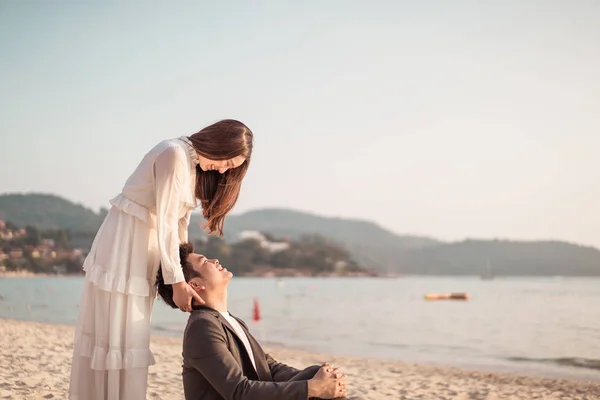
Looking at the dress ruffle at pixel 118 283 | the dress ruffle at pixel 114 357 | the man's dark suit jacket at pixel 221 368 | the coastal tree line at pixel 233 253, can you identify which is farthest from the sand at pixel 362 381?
the coastal tree line at pixel 233 253

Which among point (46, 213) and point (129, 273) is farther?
point (46, 213)

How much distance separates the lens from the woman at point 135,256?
112 inches

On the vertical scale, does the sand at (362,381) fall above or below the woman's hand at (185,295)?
below

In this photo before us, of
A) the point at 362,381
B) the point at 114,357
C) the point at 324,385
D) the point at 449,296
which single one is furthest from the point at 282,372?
the point at 449,296

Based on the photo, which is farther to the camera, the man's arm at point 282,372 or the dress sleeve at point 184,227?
the dress sleeve at point 184,227

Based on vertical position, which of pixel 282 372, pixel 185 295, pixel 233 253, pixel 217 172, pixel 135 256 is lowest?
pixel 282 372

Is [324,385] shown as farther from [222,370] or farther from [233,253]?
[233,253]

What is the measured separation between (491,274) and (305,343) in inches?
3702

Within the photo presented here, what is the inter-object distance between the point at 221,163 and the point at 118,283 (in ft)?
2.24

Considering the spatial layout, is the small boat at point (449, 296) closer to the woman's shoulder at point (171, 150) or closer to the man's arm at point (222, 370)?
the woman's shoulder at point (171, 150)

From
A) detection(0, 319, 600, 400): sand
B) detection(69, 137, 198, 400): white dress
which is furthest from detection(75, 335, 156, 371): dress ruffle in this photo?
detection(0, 319, 600, 400): sand

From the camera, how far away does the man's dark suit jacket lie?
7.84 ft

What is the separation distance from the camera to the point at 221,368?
241cm

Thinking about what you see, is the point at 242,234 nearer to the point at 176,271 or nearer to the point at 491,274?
the point at 491,274
